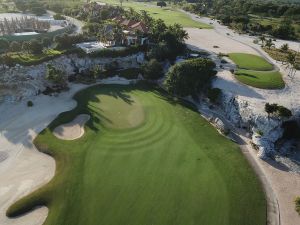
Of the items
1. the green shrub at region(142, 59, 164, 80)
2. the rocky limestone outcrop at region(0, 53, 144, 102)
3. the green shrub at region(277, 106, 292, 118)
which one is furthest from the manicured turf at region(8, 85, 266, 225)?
the green shrub at region(142, 59, 164, 80)

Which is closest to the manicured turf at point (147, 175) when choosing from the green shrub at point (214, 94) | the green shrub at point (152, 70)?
the green shrub at point (214, 94)

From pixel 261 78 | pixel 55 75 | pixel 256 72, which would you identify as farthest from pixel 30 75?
pixel 256 72

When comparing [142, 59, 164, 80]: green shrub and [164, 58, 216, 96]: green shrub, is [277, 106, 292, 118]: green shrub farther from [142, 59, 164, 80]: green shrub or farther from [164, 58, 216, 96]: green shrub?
[142, 59, 164, 80]: green shrub

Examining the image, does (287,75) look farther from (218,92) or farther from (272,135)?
(272,135)

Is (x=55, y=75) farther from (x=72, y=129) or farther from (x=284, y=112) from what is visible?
(x=284, y=112)

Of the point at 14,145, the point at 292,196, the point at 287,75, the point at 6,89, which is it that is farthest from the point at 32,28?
the point at 292,196

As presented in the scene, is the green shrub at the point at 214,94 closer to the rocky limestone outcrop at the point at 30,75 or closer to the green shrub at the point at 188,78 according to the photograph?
the green shrub at the point at 188,78
